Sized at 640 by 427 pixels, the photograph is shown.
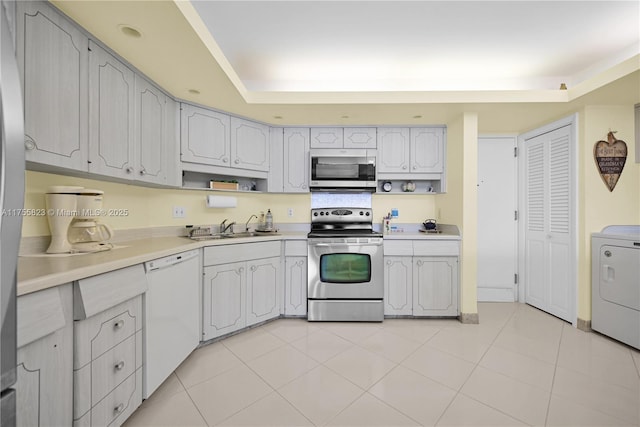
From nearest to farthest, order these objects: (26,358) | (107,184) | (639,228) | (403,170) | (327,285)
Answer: (26,358)
(107,184)
(639,228)
(327,285)
(403,170)

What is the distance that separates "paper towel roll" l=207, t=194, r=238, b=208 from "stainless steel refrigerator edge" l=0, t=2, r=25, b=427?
7.10ft

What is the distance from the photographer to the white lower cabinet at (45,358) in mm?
863

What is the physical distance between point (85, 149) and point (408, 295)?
2.95 meters

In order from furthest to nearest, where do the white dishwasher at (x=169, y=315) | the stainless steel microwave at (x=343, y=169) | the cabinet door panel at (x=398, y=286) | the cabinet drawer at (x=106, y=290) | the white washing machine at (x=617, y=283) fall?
the stainless steel microwave at (x=343, y=169), the cabinet door panel at (x=398, y=286), the white washing machine at (x=617, y=283), the white dishwasher at (x=169, y=315), the cabinet drawer at (x=106, y=290)

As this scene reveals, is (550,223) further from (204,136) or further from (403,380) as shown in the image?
(204,136)

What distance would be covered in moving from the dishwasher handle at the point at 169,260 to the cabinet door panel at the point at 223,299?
0.23 m

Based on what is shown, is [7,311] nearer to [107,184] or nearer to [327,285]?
[107,184]

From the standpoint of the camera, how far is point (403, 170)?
3078 millimetres

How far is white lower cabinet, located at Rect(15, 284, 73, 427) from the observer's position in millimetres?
863

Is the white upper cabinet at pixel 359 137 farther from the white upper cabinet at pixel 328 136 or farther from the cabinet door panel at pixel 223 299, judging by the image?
the cabinet door panel at pixel 223 299

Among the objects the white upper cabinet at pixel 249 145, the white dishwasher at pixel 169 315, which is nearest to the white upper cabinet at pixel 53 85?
the white dishwasher at pixel 169 315

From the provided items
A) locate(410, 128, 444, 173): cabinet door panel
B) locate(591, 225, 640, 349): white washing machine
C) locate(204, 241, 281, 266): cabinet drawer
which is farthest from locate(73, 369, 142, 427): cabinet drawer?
locate(591, 225, 640, 349): white washing machine

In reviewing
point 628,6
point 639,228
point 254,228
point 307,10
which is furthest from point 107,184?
point 639,228

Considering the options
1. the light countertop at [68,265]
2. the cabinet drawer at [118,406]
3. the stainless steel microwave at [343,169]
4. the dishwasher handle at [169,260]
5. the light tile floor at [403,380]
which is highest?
the stainless steel microwave at [343,169]
